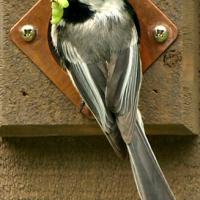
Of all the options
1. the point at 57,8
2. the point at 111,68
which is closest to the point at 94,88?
the point at 111,68

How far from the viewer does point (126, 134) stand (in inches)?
90.2

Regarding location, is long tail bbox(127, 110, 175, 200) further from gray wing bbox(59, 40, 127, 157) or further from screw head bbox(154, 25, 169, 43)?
screw head bbox(154, 25, 169, 43)

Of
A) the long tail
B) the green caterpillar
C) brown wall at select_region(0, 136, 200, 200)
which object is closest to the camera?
the long tail

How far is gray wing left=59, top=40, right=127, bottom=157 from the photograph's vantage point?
2.30 m

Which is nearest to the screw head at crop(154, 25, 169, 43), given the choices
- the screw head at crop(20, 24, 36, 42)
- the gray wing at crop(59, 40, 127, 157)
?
the gray wing at crop(59, 40, 127, 157)

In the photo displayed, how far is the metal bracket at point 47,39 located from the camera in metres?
2.50

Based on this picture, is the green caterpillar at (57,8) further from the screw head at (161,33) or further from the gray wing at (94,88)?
the screw head at (161,33)

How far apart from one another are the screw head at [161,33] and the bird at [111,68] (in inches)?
1.6

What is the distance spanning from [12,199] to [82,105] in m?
0.30

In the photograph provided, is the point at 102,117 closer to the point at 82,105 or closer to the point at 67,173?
the point at 82,105

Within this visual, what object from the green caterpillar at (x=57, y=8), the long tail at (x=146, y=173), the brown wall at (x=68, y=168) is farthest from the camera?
the brown wall at (x=68, y=168)

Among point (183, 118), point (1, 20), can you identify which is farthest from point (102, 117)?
point (1, 20)

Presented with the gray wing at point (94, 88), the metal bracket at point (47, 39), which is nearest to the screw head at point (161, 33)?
the metal bracket at point (47, 39)

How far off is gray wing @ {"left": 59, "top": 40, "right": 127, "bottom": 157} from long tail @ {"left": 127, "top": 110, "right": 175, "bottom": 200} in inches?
1.1
